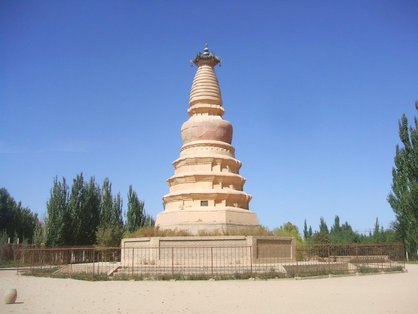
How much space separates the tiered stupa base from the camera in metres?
24.5

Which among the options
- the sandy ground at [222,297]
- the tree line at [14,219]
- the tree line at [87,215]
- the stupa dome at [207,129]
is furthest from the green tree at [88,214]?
the sandy ground at [222,297]

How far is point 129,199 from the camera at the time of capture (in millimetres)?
43250

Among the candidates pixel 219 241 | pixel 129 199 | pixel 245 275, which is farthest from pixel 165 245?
pixel 129 199

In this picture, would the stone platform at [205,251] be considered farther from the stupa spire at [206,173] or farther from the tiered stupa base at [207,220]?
the stupa spire at [206,173]

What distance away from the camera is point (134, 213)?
4272 centimetres

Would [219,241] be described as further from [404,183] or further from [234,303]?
[404,183]

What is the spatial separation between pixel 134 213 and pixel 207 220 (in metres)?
19.3

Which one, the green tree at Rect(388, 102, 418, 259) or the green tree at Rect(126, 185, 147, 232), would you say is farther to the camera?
the green tree at Rect(126, 185, 147, 232)

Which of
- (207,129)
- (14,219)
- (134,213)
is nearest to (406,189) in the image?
(207,129)

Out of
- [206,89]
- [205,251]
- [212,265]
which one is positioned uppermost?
Result: [206,89]

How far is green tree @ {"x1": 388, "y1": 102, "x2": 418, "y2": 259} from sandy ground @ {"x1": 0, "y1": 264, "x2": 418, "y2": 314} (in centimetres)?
1720

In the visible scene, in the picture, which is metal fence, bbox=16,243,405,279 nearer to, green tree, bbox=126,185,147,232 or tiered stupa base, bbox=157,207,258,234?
tiered stupa base, bbox=157,207,258,234

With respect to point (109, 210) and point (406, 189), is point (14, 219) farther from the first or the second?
point (406, 189)

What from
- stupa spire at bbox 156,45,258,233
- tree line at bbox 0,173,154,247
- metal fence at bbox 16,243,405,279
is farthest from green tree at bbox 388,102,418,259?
tree line at bbox 0,173,154,247
